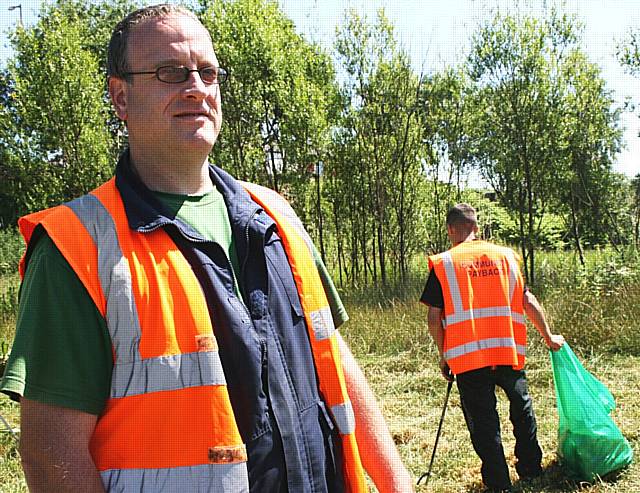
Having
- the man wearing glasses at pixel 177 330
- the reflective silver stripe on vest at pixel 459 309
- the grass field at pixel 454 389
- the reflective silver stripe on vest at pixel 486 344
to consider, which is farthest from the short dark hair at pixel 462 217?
Result: the man wearing glasses at pixel 177 330

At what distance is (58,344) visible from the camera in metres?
1.25

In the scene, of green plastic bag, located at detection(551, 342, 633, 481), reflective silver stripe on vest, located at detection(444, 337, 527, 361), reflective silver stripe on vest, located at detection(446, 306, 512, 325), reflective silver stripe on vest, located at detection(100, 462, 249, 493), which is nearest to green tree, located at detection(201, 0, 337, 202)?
reflective silver stripe on vest, located at detection(446, 306, 512, 325)

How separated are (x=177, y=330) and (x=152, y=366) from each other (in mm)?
80

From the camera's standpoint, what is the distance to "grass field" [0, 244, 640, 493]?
5.22m

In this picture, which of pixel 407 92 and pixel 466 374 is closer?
pixel 466 374

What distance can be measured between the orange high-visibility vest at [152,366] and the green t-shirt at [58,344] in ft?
0.07

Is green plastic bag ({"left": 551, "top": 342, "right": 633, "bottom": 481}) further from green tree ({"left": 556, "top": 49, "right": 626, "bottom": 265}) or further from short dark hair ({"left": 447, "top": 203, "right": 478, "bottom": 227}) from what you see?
green tree ({"left": 556, "top": 49, "right": 626, "bottom": 265})

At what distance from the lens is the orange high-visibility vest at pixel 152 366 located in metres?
1.29

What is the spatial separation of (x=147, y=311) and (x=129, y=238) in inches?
6.4

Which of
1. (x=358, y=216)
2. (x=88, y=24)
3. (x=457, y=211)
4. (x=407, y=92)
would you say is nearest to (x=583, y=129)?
(x=407, y=92)

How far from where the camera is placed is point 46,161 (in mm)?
15062

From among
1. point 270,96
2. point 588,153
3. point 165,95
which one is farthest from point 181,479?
point 588,153

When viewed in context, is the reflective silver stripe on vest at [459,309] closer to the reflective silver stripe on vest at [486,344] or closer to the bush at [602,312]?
the reflective silver stripe on vest at [486,344]

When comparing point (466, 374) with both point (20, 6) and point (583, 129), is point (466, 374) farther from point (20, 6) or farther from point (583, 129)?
point (20, 6)
